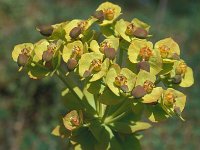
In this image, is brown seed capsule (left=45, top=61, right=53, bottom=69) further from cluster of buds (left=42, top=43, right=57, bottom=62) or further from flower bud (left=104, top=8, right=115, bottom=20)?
flower bud (left=104, top=8, right=115, bottom=20)

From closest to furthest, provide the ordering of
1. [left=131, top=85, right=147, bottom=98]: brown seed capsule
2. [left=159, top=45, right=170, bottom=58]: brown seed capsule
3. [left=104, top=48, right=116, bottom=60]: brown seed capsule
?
1. [left=131, top=85, right=147, bottom=98]: brown seed capsule
2. [left=104, top=48, right=116, bottom=60]: brown seed capsule
3. [left=159, top=45, right=170, bottom=58]: brown seed capsule

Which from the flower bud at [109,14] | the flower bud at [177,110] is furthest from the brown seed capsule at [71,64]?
the flower bud at [177,110]

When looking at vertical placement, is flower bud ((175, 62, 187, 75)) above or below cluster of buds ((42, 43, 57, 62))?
below

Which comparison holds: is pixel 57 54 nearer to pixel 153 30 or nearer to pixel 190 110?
pixel 190 110

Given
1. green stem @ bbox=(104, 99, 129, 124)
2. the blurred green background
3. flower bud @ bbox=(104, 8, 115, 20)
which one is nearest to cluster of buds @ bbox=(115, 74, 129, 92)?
green stem @ bbox=(104, 99, 129, 124)

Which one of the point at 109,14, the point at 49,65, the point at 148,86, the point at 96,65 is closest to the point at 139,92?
the point at 148,86

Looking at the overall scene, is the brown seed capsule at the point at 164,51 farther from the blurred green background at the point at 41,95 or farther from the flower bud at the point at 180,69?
the blurred green background at the point at 41,95

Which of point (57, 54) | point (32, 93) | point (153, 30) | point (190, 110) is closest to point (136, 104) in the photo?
point (57, 54)

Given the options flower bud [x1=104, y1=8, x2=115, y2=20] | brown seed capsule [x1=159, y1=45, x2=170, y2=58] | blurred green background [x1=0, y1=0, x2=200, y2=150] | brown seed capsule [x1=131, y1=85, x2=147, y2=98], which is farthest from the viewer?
blurred green background [x1=0, y1=0, x2=200, y2=150]
